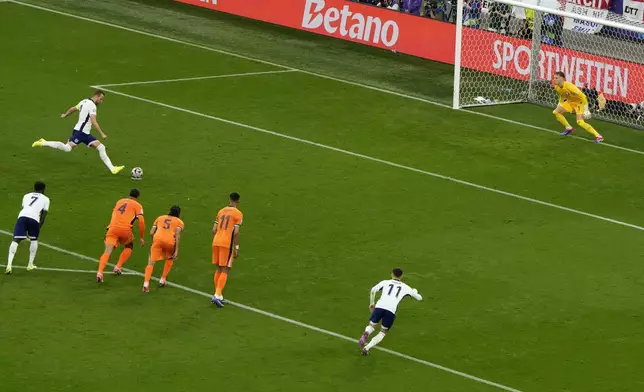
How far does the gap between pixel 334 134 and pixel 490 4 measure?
7.23 meters

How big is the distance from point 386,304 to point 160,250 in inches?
169

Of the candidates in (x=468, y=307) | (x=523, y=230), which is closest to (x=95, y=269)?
(x=468, y=307)

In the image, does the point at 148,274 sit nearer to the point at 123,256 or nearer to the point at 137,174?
the point at 123,256

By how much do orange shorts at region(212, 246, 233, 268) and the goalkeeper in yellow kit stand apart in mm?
13092

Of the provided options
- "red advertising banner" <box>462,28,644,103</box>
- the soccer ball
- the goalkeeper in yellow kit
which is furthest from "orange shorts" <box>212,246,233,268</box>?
"red advertising banner" <box>462,28,644,103</box>

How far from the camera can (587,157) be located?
33.2 meters

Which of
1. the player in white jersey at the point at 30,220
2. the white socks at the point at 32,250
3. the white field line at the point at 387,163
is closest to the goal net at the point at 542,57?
the white field line at the point at 387,163

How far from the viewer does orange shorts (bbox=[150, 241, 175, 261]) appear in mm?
23750

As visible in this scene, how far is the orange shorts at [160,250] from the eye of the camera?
23.8 m

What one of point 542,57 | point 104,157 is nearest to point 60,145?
point 104,157

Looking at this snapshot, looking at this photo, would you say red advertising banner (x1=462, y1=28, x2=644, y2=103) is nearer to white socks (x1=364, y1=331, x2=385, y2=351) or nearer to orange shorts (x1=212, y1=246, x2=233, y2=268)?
orange shorts (x1=212, y1=246, x2=233, y2=268)

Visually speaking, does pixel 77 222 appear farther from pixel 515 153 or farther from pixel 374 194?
pixel 515 153

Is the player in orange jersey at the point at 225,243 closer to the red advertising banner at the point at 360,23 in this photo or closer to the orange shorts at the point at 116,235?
the orange shorts at the point at 116,235

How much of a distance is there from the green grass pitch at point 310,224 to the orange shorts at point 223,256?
81 centimetres
